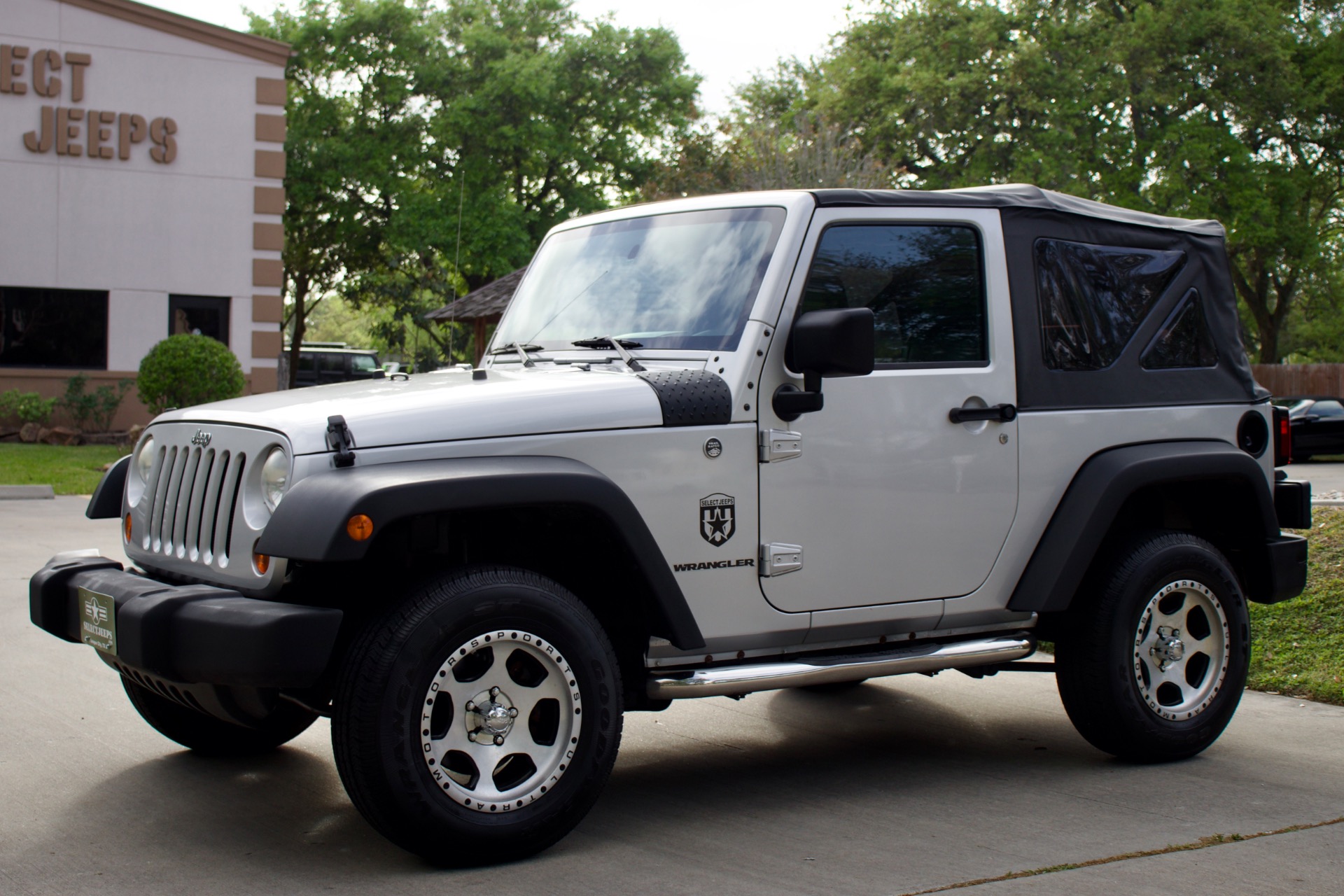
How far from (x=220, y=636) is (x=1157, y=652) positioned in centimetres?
356

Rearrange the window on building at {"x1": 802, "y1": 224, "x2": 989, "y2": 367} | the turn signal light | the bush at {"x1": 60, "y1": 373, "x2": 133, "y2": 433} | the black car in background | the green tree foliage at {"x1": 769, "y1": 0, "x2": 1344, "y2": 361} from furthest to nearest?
1. the green tree foliage at {"x1": 769, "y1": 0, "x2": 1344, "y2": 361}
2. the black car in background
3. the bush at {"x1": 60, "y1": 373, "x2": 133, "y2": 433}
4. the window on building at {"x1": 802, "y1": 224, "x2": 989, "y2": 367}
5. the turn signal light

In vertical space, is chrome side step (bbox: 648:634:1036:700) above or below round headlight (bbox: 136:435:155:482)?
below

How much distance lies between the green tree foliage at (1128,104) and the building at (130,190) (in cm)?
1765

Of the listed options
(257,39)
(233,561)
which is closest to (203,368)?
(257,39)

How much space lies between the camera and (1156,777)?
212 inches

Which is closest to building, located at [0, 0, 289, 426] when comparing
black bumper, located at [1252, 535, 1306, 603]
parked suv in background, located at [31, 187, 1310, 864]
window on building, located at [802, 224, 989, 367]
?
parked suv in background, located at [31, 187, 1310, 864]

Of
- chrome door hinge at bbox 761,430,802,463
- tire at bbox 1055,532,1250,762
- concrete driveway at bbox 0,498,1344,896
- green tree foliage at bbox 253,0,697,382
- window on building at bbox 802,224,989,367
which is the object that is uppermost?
green tree foliage at bbox 253,0,697,382

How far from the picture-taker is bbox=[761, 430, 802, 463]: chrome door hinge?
4742 mm

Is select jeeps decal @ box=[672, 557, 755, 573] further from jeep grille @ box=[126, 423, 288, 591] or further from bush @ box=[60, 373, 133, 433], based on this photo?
bush @ box=[60, 373, 133, 433]

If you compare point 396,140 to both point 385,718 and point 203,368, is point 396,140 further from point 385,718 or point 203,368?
point 385,718

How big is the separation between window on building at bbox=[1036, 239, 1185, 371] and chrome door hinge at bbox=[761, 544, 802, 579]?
139 cm

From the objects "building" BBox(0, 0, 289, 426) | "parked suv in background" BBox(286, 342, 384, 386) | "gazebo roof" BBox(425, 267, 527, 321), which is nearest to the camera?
"building" BBox(0, 0, 289, 426)

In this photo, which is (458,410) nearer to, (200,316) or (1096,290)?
(1096,290)

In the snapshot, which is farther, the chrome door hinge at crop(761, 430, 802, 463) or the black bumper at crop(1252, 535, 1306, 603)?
the black bumper at crop(1252, 535, 1306, 603)
